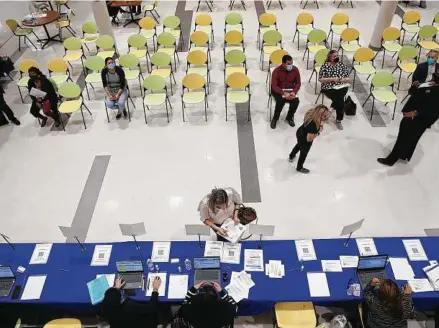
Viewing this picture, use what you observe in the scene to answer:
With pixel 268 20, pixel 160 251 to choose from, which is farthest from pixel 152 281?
pixel 268 20

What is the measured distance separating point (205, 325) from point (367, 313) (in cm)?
165

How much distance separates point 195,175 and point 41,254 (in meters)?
2.69

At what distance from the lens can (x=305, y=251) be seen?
4438 mm

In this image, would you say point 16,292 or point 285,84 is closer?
→ point 16,292

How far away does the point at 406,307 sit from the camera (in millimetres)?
3688

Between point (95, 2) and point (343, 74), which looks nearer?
point (343, 74)

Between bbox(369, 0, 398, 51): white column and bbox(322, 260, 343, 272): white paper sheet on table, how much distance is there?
7.16 m

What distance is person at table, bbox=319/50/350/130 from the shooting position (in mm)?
6938

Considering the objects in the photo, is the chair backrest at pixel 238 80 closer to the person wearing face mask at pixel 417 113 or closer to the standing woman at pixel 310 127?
the standing woman at pixel 310 127

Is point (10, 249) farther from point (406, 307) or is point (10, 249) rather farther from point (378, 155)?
point (378, 155)

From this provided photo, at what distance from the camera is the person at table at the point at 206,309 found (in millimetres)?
3466

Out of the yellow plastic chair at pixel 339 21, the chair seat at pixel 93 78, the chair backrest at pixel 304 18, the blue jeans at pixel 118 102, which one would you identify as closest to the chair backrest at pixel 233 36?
the chair backrest at pixel 304 18

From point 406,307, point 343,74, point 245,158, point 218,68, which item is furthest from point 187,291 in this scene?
point 218,68

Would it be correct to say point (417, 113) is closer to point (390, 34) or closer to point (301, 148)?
point (301, 148)
